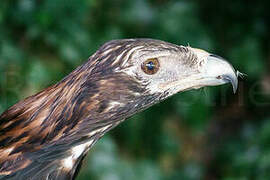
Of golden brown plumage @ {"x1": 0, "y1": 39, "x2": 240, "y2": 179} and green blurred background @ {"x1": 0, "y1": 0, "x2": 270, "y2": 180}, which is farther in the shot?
green blurred background @ {"x1": 0, "y1": 0, "x2": 270, "y2": 180}

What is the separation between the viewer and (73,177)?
2.22 m

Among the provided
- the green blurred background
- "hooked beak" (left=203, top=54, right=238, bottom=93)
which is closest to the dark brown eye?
"hooked beak" (left=203, top=54, right=238, bottom=93)

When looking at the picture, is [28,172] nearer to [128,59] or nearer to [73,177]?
[73,177]

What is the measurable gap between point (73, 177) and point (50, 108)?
0.99 feet

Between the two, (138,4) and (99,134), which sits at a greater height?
(138,4)

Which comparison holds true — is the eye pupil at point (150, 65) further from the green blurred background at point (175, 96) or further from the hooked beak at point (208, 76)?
the green blurred background at point (175, 96)

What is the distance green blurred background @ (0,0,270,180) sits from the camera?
Answer: 142 inches

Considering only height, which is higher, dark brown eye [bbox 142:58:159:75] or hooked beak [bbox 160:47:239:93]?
dark brown eye [bbox 142:58:159:75]

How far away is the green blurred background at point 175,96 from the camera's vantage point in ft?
11.8

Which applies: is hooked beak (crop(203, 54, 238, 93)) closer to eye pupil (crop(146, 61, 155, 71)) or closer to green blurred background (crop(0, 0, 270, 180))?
eye pupil (crop(146, 61, 155, 71))

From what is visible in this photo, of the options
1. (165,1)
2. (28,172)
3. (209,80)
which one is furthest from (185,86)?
(165,1)

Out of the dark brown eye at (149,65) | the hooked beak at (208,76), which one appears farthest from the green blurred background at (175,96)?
the dark brown eye at (149,65)

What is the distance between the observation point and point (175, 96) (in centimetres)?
418

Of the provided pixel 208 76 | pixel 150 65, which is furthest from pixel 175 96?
pixel 150 65
